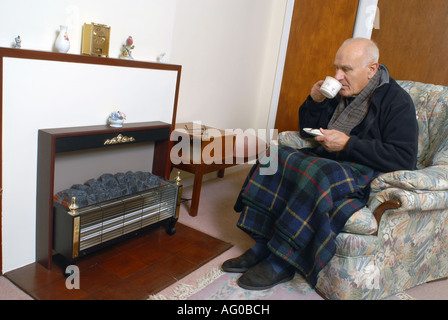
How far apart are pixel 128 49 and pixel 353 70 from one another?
1.06 metres

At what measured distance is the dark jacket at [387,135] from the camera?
168 cm

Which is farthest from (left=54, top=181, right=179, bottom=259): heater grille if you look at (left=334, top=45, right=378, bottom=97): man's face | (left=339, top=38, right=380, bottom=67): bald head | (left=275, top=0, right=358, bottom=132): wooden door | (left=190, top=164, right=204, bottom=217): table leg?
(left=275, top=0, right=358, bottom=132): wooden door

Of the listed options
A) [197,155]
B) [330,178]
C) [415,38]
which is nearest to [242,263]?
[330,178]

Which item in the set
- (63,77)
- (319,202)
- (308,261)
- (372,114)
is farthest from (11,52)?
(372,114)

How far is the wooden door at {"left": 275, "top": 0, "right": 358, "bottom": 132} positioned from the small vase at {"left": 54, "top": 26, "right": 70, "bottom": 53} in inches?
82.6

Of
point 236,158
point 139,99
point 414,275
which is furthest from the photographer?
point 236,158

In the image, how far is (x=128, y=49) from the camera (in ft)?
6.23

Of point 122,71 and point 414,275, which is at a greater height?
point 122,71

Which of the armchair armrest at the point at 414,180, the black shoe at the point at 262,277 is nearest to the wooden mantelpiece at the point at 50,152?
A: the black shoe at the point at 262,277

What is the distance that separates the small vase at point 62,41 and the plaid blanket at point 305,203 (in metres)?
0.94

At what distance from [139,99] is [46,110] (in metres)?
0.51

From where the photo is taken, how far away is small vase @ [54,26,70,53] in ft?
5.11

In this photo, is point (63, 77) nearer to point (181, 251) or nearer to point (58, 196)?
point (58, 196)

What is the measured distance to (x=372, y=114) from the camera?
1793mm
